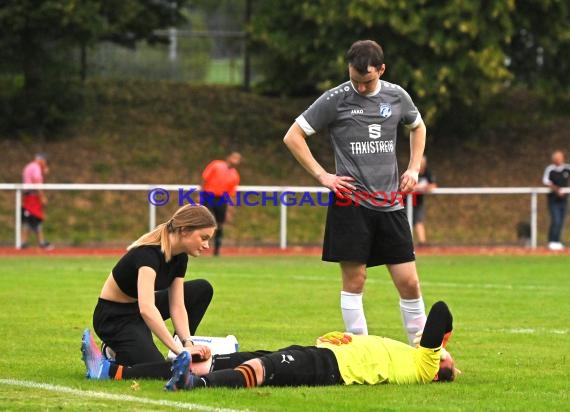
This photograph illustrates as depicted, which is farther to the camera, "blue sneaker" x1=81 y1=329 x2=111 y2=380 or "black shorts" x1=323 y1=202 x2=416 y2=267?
"black shorts" x1=323 y1=202 x2=416 y2=267

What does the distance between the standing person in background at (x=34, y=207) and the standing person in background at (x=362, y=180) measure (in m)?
18.9

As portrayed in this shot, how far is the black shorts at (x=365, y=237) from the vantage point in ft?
33.2

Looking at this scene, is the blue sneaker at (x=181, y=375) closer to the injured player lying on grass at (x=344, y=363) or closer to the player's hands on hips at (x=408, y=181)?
the injured player lying on grass at (x=344, y=363)

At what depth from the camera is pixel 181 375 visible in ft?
28.0

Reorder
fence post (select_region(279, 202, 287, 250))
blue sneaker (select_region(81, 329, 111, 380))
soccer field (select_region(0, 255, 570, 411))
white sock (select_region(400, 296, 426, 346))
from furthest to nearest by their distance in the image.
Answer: fence post (select_region(279, 202, 287, 250)) < white sock (select_region(400, 296, 426, 346)) < blue sneaker (select_region(81, 329, 111, 380)) < soccer field (select_region(0, 255, 570, 411))

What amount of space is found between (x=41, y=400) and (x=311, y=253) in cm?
2081

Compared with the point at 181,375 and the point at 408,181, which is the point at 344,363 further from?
the point at 408,181

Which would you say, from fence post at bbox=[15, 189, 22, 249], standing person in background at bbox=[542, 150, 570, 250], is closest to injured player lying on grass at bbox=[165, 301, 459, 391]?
fence post at bbox=[15, 189, 22, 249]

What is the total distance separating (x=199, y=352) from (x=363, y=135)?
2148 millimetres

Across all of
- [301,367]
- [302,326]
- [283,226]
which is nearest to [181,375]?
[301,367]

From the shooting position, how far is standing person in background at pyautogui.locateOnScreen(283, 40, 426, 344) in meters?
10.1

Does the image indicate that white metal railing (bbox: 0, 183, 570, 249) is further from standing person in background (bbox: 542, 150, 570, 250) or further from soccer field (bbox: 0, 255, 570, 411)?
soccer field (bbox: 0, 255, 570, 411)

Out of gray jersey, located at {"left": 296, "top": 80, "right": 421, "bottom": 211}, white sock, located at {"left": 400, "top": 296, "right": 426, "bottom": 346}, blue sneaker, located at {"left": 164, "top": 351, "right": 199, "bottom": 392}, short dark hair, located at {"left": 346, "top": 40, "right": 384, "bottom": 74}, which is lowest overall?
blue sneaker, located at {"left": 164, "top": 351, "right": 199, "bottom": 392}

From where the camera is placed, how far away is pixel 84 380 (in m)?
9.36
